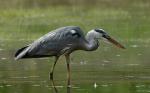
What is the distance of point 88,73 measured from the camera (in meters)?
14.3

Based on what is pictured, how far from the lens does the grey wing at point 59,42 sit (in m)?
13.5

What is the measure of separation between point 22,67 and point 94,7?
1860 cm

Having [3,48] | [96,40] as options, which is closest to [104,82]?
[96,40]

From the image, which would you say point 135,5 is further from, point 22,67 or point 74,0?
point 22,67

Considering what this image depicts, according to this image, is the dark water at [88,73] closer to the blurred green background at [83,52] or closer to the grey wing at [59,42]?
the blurred green background at [83,52]

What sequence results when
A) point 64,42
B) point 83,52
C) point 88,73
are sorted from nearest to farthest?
point 64,42 < point 88,73 < point 83,52

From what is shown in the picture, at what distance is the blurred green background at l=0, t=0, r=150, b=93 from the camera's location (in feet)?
42.5

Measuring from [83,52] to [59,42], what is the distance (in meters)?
5.19

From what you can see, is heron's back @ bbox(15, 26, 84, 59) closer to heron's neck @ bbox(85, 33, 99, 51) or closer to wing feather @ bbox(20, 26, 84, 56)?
wing feather @ bbox(20, 26, 84, 56)

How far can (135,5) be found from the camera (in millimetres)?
34781

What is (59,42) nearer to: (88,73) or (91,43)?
(91,43)

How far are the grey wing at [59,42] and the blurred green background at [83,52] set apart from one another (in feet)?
1.78

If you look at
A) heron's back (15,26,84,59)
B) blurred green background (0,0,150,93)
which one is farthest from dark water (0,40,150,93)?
heron's back (15,26,84,59)

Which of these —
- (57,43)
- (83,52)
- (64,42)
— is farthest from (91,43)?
(83,52)
